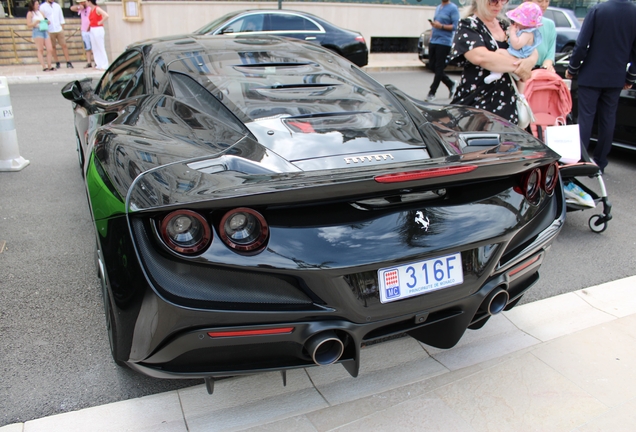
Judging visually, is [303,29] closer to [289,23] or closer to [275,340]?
[289,23]

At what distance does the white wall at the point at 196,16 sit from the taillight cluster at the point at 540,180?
1469cm

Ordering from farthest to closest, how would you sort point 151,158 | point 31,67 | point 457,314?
point 31,67, point 457,314, point 151,158

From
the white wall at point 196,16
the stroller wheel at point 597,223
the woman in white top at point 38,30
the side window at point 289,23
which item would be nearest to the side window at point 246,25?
the side window at point 289,23

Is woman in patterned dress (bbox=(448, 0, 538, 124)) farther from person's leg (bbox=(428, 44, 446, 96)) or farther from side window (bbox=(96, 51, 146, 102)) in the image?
person's leg (bbox=(428, 44, 446, 96))

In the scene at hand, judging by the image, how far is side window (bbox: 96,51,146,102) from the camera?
133 inches

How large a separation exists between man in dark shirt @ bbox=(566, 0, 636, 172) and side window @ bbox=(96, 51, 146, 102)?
164 inches

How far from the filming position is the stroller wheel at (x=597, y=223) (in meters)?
4.41

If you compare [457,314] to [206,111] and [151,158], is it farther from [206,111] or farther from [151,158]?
[206,111]

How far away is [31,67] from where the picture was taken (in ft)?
45.7

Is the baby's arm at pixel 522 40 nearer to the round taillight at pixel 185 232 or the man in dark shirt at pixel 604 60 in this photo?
the man in dark shirt at pixel 604 60

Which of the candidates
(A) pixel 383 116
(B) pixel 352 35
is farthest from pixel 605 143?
(B) pixel 352 35

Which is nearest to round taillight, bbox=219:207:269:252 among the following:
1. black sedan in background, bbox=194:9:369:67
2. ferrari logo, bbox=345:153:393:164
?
ferrari logo, bbox=345:153:393:164

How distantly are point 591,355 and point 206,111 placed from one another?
2.37 meters

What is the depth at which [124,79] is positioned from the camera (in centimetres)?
370
